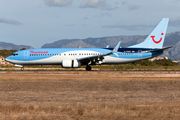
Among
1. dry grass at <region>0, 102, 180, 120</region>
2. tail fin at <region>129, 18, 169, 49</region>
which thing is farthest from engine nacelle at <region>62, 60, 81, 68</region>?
dry grass at <region>0, 102, 180, 120</region>

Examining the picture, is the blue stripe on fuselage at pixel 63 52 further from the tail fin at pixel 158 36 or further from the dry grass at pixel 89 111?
the dry grass at pixel 89 111

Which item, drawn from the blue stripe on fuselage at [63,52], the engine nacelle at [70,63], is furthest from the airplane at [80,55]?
the engine nacelle at [70,63]

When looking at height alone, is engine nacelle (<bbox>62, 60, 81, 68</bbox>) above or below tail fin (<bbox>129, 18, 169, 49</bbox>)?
below

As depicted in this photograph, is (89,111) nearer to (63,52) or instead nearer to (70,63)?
(70,63)

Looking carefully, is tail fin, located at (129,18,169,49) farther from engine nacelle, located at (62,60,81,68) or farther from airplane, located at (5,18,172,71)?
engine nacelle, located at (62,60,81,68)

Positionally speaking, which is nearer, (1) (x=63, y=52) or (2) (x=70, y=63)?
(2) (x=70, y=63)

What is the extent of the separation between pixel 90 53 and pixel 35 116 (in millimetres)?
30389

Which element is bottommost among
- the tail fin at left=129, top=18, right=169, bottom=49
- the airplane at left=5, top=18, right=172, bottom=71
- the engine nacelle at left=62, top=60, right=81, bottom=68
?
the engine nacelle at left=62, top=60, right=81, bottom=68

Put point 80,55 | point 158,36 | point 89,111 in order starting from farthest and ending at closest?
point 158,36 → point 80,55 → point 89,111

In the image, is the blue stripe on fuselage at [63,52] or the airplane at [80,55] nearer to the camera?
the airplane at [80,55]

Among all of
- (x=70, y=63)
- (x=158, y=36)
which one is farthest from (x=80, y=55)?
(x=158, y=36)

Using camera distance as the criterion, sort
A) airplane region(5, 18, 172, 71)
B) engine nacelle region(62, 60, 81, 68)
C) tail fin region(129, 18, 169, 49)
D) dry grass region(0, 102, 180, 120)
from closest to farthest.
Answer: dry grass region(0, 102, 180, 120), engine nacelle region(62, 60, 81, 68), airplane region(5, 18, 172, 71), tail fin region(129, 18, 169, 49)

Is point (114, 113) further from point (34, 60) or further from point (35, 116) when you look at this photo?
point (34, 60)

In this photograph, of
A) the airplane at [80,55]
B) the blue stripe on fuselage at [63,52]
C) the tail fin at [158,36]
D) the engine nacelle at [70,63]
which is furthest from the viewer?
the tail fin at [158,36]
